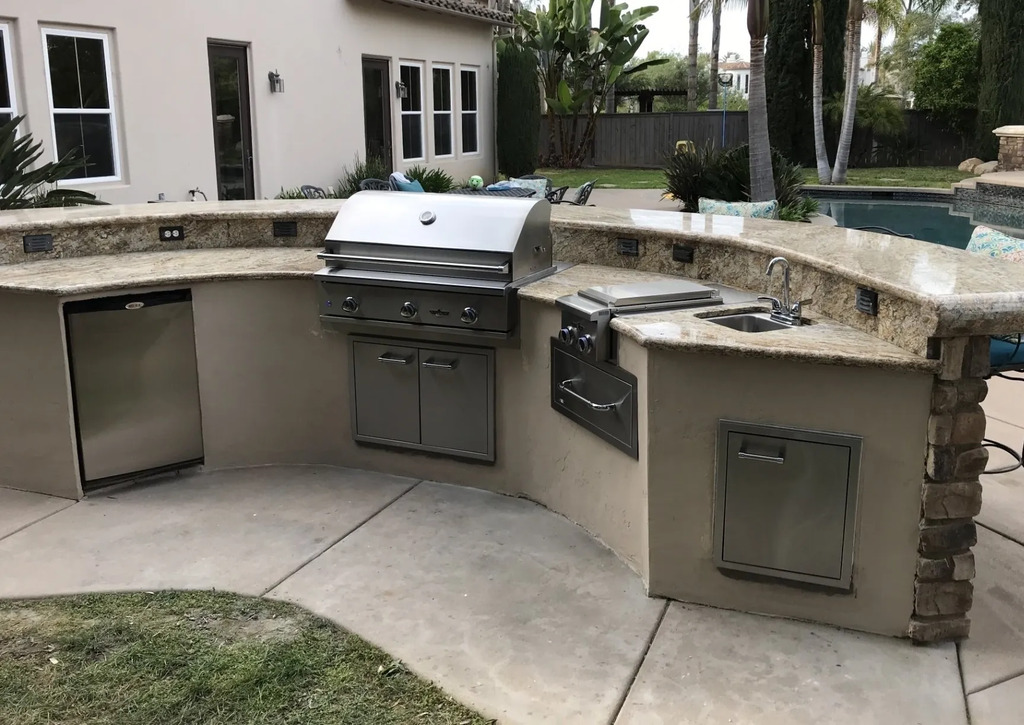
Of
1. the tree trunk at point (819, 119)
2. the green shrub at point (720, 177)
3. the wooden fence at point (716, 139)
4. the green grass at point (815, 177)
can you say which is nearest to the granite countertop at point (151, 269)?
the green shrub at point (720, 177)

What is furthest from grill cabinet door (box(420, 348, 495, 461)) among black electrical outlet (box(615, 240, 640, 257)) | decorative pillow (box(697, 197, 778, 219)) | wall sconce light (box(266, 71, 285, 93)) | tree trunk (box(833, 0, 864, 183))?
tree trunk (box(833, 0, 864, 183))

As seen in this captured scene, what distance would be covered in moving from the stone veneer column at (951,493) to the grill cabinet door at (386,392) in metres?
2.21

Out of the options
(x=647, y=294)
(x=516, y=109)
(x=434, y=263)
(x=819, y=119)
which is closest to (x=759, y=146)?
(x=434, y=263)

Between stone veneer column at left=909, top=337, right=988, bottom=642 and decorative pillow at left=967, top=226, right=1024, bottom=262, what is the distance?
2064 millimetres

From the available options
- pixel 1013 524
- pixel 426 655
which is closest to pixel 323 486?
pixel 426 655

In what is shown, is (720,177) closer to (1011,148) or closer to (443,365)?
(443,365)

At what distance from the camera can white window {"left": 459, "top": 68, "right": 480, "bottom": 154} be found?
16.5 meters

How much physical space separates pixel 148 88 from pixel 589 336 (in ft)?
25.6

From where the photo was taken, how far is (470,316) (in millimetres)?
3994

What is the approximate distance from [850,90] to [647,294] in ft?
58.1

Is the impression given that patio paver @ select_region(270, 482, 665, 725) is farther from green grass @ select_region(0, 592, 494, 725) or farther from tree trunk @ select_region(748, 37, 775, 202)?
tree trunk @ select_region(748, 37, 775, 202)

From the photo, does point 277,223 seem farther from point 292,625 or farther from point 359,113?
point 359,113

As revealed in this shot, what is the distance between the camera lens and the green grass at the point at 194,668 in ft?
8.76

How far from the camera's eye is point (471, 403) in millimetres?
4238
